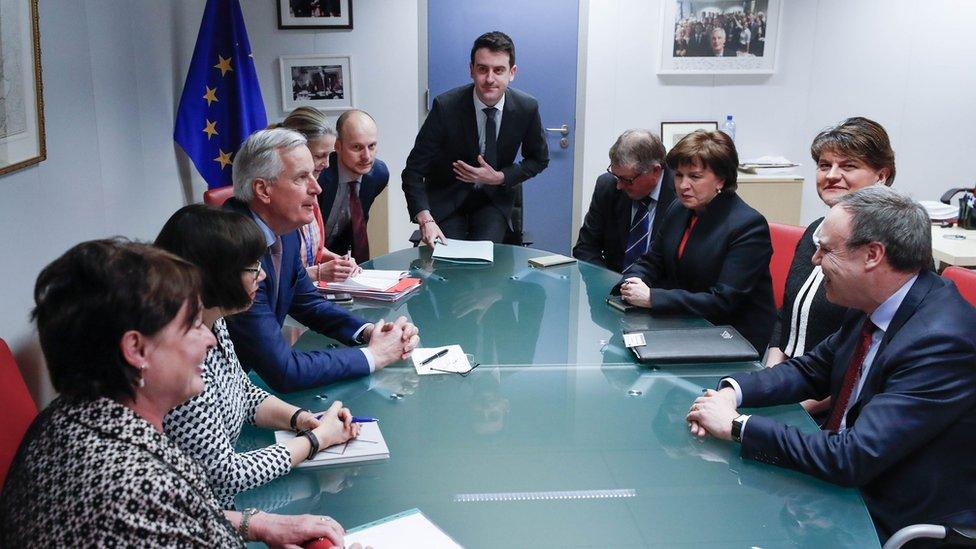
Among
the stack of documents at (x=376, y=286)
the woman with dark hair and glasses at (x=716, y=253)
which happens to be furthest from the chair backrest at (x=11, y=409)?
the woman with dark hair and glasses at (x=716, y=253)

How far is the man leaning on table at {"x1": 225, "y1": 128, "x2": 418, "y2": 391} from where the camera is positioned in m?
2.02

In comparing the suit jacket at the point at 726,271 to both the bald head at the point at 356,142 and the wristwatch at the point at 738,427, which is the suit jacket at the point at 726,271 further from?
the bald head at the point at 356,142

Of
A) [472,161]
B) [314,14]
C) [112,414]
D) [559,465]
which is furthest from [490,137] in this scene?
[112,414]

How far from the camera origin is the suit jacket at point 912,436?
1588 mm

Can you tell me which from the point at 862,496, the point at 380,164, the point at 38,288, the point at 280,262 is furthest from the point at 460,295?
the point at 38,288

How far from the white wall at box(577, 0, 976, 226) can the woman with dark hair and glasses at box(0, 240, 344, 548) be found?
4667 mm

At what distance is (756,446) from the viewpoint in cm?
165

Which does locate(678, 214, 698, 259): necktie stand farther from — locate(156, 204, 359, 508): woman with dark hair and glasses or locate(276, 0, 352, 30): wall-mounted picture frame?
locate(276, 0, 352, 30): wall-mounted picture frame

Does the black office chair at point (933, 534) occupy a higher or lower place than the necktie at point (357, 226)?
lower

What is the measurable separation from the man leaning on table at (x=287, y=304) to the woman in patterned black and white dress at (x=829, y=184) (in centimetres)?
119

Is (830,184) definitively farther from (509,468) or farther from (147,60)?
(147,60)

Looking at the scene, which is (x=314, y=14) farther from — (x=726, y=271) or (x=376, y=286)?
(x=726, y=271)

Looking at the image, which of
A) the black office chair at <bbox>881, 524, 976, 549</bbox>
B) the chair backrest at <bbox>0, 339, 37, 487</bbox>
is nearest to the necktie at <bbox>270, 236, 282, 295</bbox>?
the chair backrest at <bbox>0, 339, 37, 487</bbox>

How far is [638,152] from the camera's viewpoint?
132 inches
